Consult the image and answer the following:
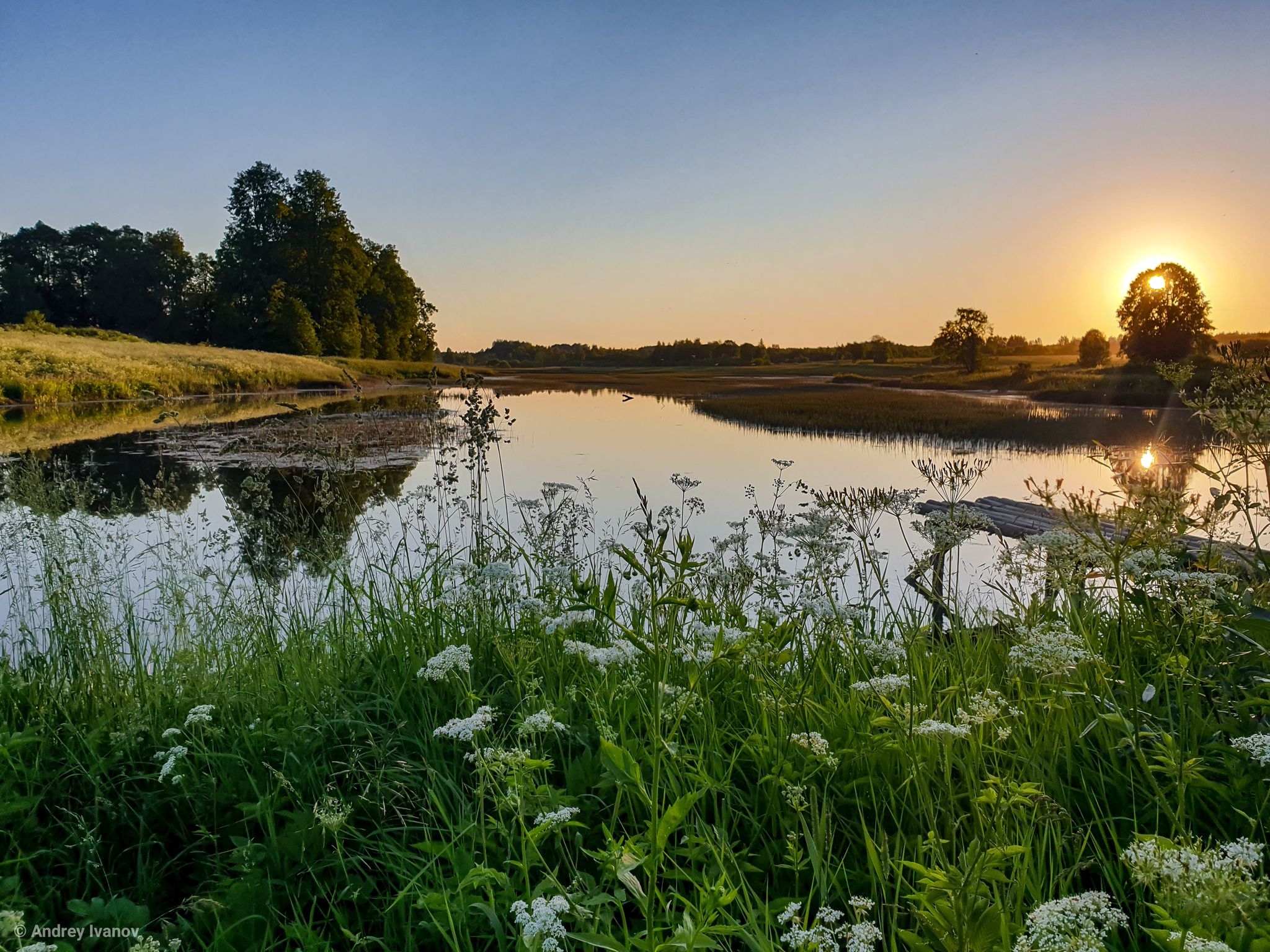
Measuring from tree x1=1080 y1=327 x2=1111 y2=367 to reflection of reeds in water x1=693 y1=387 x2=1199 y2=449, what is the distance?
1260 inches

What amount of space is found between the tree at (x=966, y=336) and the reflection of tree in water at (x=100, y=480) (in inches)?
2394

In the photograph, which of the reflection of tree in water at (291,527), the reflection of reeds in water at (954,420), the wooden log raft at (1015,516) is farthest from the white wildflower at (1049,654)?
the reflection of reeds in water at (954,420)

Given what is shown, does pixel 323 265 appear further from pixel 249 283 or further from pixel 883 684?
pixel 883 684

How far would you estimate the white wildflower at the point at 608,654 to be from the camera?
7.54 ft

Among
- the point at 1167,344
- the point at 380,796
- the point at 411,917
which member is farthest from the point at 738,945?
the point at 1167,344

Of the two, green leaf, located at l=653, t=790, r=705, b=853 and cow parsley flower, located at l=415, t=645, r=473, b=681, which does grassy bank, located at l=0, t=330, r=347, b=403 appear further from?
green leaf, located at l=653, t=790, r=705, b=853

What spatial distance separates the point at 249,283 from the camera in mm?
55344

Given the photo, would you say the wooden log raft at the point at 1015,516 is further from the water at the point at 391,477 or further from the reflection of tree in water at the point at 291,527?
the reflection of tree in water at the point at 291,527

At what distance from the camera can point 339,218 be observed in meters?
56.8

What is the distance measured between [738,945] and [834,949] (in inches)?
31.3

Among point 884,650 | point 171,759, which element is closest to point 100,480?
point 171,759

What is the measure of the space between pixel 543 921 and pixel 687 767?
111cm

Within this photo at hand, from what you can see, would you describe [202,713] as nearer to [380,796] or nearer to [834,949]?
[380,796]

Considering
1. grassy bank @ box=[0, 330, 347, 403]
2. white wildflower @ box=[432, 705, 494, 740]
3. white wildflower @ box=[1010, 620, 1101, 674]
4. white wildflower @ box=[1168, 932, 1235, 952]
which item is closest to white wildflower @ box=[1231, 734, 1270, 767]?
white wildflower @ box=[1010, 620, 1101, 674]
